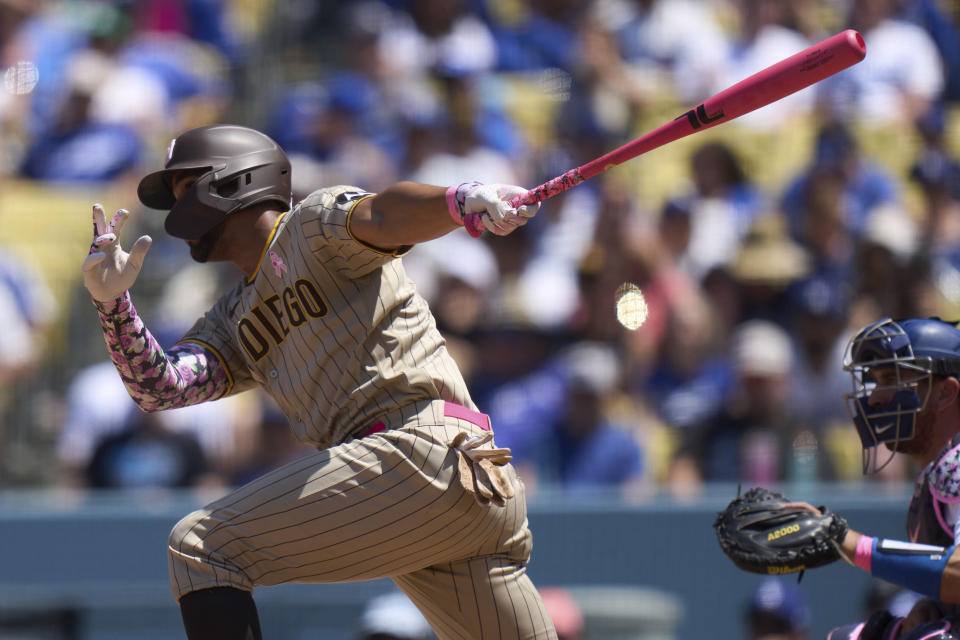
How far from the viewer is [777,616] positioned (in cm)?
550

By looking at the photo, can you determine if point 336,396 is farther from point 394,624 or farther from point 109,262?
point 394,624

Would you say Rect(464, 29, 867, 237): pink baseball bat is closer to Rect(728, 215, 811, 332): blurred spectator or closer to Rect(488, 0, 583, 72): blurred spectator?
Rect(728, 215, 811, 332): blurred spectator

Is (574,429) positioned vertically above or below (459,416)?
below

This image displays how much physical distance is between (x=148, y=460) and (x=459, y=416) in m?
4.08

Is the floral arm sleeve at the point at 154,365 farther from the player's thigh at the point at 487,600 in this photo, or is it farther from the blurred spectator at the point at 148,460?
the blurred spectator at the point at 148,460

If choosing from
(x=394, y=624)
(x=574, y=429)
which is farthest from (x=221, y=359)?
(x=574, y=429)

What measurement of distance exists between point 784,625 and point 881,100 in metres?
4.40

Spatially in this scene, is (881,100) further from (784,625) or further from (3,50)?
(3,50)

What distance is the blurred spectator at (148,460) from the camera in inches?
280

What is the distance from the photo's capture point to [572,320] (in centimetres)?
736

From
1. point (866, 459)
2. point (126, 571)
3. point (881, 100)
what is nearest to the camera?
point (866, 459)

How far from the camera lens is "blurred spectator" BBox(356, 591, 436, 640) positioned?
5062 mm

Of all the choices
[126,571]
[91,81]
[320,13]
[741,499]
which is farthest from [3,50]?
[741,499]

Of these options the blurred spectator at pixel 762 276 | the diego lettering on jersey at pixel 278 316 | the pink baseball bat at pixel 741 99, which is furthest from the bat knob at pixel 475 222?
the blurred spectator at pixel 762 276
